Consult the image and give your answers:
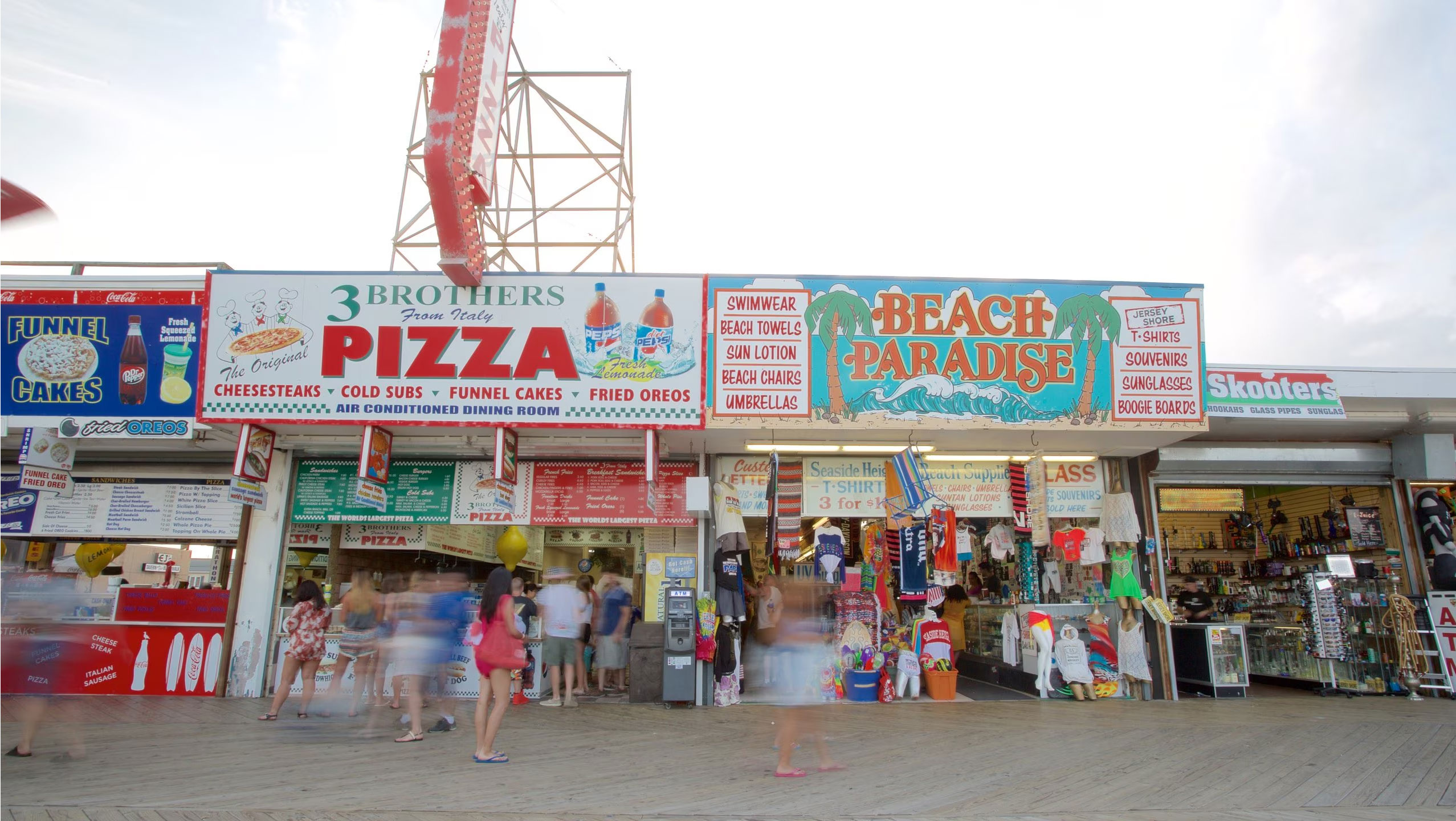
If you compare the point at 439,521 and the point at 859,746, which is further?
the point at 439,521

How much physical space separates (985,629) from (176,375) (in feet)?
41.2

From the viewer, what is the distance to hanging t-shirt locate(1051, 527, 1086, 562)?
12.1 meters

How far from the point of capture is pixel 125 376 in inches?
430

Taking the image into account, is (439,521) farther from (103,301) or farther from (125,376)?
(103,301)

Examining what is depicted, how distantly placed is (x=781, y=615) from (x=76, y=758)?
6.10 meters

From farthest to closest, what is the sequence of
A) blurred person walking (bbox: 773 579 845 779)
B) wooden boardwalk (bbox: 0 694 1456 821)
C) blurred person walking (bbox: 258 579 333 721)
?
blurred person walking (bbox: 258 579 333 721) < blurred person walking (bbox: 773 579 845 779) < wooden boardwalk (bbox: 0 694 1456 821)

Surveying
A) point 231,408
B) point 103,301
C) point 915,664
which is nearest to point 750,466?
point 915,664

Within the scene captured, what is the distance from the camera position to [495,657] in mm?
6859

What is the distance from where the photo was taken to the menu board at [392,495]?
1186 centimetres

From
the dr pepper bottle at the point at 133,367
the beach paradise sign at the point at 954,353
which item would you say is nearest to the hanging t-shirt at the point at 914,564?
the beach paradise sign at the point at 954,353

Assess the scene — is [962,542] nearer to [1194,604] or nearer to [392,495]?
[1194,604]

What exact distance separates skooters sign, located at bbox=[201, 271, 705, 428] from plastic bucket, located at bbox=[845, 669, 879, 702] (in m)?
4.25

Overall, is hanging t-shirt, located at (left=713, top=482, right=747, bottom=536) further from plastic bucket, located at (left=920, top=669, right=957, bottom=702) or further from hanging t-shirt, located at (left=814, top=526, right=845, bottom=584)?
plastic bucket, located at (left=920, top=669, right=957, bottom=702)

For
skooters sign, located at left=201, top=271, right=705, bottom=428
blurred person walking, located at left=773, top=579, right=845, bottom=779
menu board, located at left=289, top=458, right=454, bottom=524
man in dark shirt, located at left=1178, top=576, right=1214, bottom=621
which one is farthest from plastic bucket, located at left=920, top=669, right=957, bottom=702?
menu board, located at left=289, top=458, right=454, bottom=524
